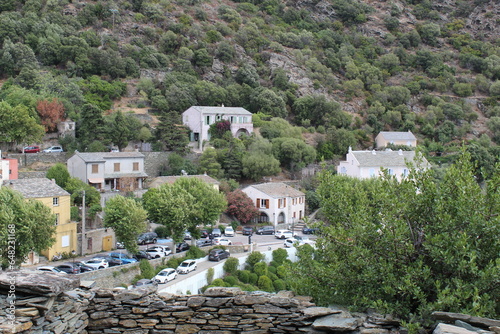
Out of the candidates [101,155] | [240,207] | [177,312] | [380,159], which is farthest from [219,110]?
[177,312]

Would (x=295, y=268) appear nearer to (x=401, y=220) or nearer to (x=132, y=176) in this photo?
(x=401, y=220)

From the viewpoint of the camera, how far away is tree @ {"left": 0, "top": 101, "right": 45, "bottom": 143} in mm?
40375

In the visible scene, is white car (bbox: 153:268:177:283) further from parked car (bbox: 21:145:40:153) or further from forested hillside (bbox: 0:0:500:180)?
parked car (bbox: 21:145:40:153)

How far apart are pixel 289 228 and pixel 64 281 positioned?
37.3m

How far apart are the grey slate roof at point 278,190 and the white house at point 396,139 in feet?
67.7

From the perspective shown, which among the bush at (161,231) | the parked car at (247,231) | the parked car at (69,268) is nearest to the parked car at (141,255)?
the parked car at (69,268)

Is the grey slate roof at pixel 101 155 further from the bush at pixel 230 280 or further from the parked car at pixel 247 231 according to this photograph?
the bush at pixel 230 280

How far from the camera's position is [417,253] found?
905cm

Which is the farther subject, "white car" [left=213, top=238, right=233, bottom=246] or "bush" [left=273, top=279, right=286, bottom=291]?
A: "white car" [left=213, top=238, right=233, bottom=246]

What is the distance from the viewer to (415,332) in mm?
7242

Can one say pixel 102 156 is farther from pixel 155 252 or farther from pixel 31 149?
pixel 155 252

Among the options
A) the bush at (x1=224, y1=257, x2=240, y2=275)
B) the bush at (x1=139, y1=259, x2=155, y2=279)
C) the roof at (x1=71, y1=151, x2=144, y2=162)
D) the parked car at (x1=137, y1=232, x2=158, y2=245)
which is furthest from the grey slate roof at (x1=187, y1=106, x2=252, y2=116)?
the bush at (x1=139, y1=259, x2=155, y2=279)

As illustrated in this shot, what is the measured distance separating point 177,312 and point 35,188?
25.0m

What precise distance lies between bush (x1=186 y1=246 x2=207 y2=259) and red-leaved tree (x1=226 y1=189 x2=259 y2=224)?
415 inches
